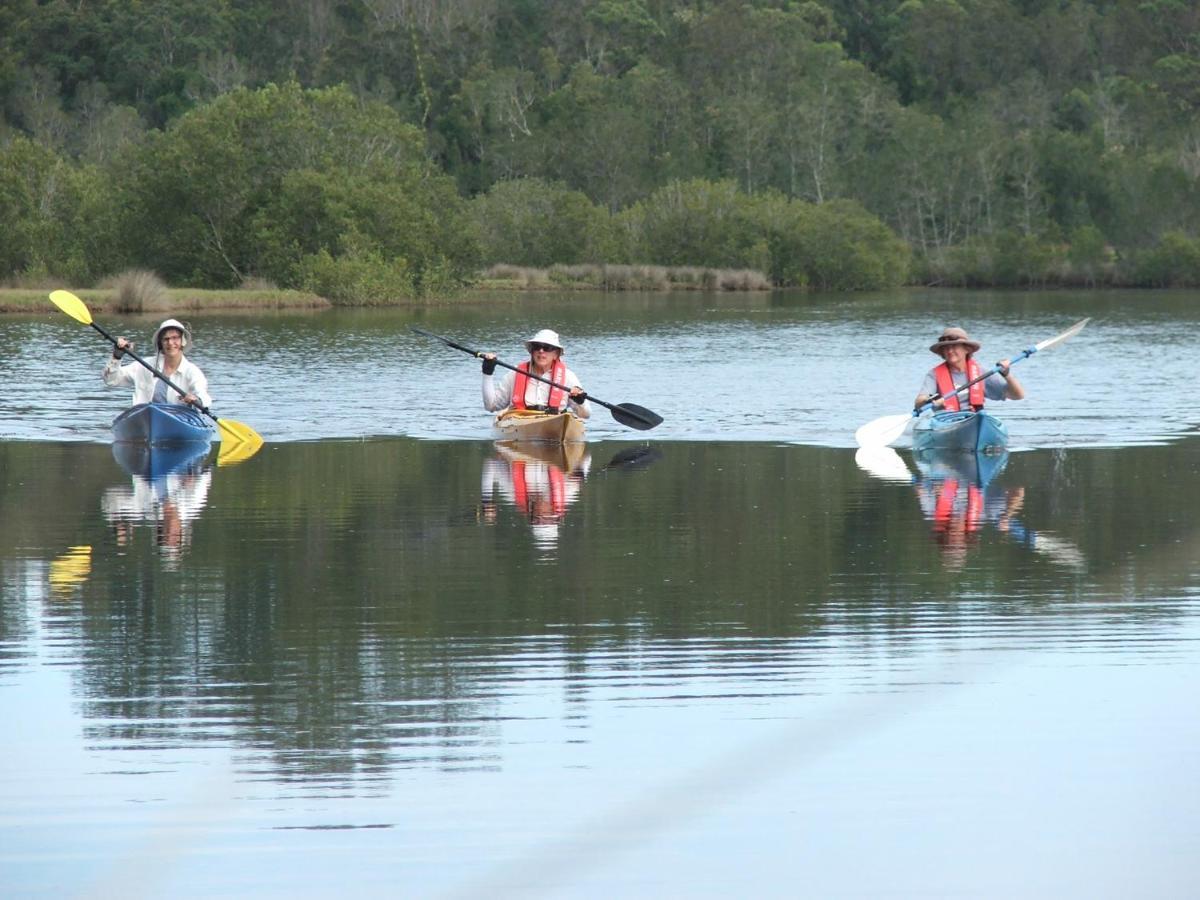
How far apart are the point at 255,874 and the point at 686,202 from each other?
275 ft

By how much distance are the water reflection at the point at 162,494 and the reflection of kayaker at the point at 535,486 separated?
2.34 metres

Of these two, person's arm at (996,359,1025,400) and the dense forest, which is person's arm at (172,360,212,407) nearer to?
person's arm at (996,359,1025,400)

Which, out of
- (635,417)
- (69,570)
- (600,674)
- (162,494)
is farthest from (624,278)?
(600,674)

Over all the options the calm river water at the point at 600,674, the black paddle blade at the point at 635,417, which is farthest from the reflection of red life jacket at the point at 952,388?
the black paddle blade at the point at 635,417

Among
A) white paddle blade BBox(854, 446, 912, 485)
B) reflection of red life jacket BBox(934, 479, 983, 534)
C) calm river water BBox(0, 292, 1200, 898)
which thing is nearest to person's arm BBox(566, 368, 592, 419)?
calm river water BBox(0, 292, 1200, 898)

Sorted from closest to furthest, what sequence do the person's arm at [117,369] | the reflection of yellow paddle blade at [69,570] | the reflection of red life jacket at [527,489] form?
the reflection of yellow paddle blade at [69,570]
the reflection of red life jacket at [527,489]
the person's arm at [117,369]

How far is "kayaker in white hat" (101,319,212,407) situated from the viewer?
21.2 m

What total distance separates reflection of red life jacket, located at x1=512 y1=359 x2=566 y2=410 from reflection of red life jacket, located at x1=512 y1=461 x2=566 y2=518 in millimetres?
1845

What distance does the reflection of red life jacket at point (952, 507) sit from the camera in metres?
15.6

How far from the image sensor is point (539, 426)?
22.7m

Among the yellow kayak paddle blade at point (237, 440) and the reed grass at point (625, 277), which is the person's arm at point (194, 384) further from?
the reed grass at point (625, 277)

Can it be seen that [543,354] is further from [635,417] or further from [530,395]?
[635,417]

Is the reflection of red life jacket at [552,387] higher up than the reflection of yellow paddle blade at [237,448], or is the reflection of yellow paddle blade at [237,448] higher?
the reflection of red life jacket at [552,387]

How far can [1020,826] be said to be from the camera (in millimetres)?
7633
